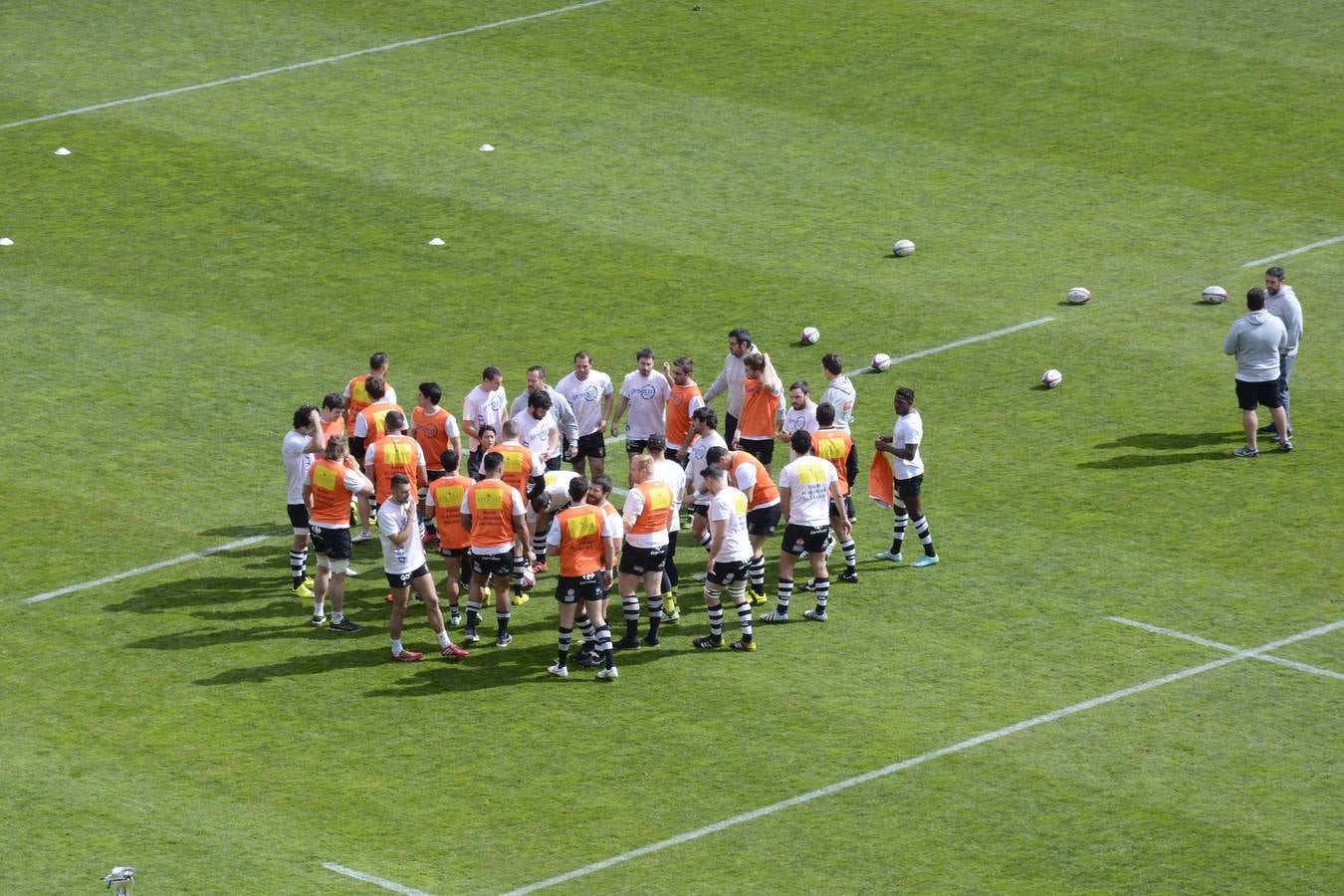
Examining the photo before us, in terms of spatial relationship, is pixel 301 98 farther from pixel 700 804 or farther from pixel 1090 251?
pixel 700 804

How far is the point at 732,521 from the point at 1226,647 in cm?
514

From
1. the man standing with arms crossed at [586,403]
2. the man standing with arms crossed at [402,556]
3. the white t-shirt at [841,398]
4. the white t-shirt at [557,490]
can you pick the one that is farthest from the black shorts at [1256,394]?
the man standing with arms crossed at [402,556]

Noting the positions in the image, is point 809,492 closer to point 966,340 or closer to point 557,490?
point 557,490

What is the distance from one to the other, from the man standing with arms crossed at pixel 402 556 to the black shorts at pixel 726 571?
9.11ft

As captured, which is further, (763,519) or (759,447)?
(759,447)

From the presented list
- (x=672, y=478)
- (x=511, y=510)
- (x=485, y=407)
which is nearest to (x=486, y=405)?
(x=485, y=407)

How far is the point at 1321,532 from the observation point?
983 inches

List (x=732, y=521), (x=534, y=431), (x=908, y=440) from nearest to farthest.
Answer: (x=732, y=521)
(x=908, y=440)
(x=534, y=431)

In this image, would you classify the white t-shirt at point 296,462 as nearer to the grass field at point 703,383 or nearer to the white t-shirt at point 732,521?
the grass field at point 703,383

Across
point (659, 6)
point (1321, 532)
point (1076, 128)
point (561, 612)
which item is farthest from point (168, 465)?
point (659, 6)

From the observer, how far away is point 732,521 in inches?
872

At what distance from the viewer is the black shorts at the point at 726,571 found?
22141 millimetres

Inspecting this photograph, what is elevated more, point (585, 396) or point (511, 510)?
point (585, 396)

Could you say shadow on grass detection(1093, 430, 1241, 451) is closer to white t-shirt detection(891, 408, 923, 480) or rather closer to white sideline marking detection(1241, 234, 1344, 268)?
white t-shirt detection(891, 408, 923, 480)
